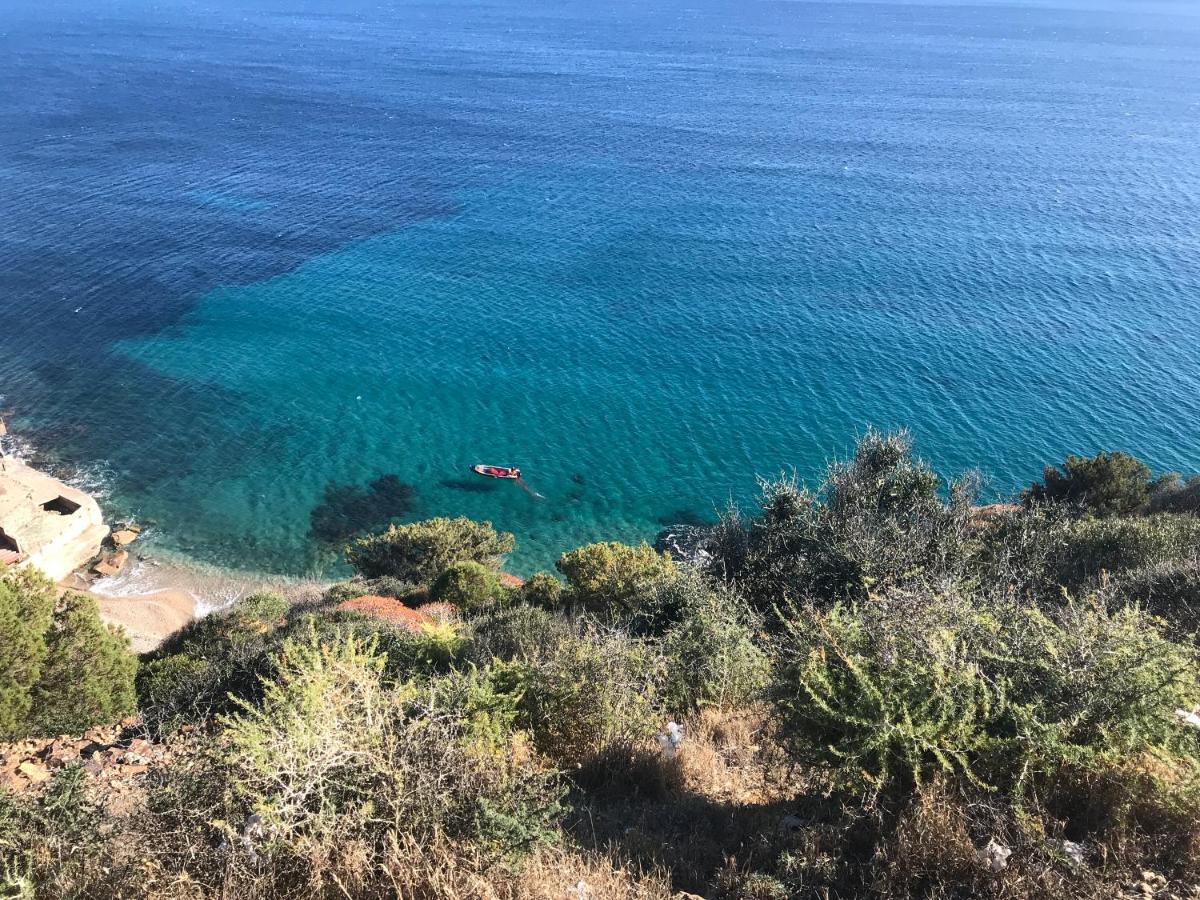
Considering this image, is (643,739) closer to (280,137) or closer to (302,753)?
(302,753)

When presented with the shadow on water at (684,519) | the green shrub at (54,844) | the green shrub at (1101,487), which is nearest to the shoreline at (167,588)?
the shadow on water at (684,519)

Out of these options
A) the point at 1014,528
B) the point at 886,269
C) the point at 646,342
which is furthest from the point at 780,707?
the point at 886,269

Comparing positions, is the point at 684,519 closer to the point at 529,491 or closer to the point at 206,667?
the point at 529,491

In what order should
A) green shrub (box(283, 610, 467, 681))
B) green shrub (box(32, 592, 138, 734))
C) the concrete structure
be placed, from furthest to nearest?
1. the concrete structure
2. green shrub (box(32, 592, 138, 734))
3. green shrub (box(283, 610, 467, 681))

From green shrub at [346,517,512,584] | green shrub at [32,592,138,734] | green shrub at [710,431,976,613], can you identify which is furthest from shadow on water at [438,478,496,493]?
green shrub at [32,592,138,734]

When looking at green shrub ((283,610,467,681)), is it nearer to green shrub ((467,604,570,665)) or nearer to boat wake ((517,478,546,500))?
green shrub ((467,604,570,665))

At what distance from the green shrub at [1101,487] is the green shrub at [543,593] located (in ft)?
60.7

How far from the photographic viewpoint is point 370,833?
24.9 ft

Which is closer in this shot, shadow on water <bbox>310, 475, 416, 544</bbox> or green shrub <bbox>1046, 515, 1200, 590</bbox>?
green shrub <bbox>1046, 515, 1200, 590</bbox>

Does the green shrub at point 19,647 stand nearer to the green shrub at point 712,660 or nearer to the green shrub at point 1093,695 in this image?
the green shrub at point 712,660

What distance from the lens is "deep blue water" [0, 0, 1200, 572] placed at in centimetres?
4266

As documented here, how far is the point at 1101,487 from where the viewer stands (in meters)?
A: 30.4

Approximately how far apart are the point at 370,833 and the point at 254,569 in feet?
→ 102

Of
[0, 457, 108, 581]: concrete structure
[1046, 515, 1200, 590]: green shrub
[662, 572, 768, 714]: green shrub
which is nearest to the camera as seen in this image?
[662, 572, 768, 714]: green shrub
